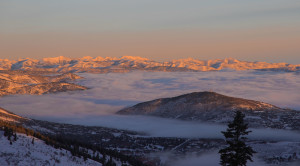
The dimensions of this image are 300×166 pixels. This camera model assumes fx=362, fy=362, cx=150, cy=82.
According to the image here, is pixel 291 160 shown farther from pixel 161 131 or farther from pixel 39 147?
pixel 161 131

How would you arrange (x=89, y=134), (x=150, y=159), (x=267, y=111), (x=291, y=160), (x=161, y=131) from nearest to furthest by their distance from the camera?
(x=291, y=160), (x=150, y=159), (x=89, y=134), (x=161, y=131), (x=267, y=111)

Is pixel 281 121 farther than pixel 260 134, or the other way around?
pixel 281 121

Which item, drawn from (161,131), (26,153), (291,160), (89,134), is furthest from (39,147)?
(161,131)

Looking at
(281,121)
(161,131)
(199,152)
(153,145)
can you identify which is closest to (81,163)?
(199,152)

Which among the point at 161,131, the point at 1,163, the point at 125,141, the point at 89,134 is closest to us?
the point at 1,163

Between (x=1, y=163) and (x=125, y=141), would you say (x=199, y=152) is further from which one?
(x=1, y=163)

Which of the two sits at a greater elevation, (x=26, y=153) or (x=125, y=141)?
(x=26, y=153)
